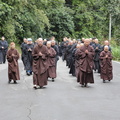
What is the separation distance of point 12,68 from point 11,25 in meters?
21.8

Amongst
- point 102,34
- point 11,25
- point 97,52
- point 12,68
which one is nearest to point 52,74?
point 12,68

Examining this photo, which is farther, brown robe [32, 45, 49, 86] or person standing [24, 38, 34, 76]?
person standing [24, 38, 34, 76]

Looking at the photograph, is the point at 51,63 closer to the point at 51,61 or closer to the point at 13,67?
the point at 51,61

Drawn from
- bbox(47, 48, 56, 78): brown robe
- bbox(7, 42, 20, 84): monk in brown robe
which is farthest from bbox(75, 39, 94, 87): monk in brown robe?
bbox(7, 42, 20, 84): monk in brown robe

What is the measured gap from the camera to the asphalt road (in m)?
9.24

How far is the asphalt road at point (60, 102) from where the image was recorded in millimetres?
9242

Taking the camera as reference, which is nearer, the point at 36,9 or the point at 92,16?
the point at 36,9

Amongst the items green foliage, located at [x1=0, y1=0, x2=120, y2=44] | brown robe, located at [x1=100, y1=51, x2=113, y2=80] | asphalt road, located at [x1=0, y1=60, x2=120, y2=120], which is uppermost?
green foliage, located at [x1=0, y1=0, x2=120, y2=44]

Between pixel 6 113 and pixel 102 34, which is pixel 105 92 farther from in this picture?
pixel 102 34

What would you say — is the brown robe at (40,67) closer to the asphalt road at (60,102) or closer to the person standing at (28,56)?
the asphalt road at (60,102)

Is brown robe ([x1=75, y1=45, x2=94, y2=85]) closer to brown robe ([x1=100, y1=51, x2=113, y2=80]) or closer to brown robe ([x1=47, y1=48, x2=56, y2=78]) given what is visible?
brown robe ([x1=100, y1=51, x2=113, y2=80])

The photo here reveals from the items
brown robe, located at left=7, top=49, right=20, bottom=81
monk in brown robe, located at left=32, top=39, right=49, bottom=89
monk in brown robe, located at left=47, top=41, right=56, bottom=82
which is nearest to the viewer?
→ monk in brown robe, located at left=32, top=39, right=49, bottom=89

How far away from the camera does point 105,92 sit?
43.8 ft

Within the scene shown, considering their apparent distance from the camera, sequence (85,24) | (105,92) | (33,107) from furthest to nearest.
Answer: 1. (85,24)
2. (105,92)
3. (33,107)
